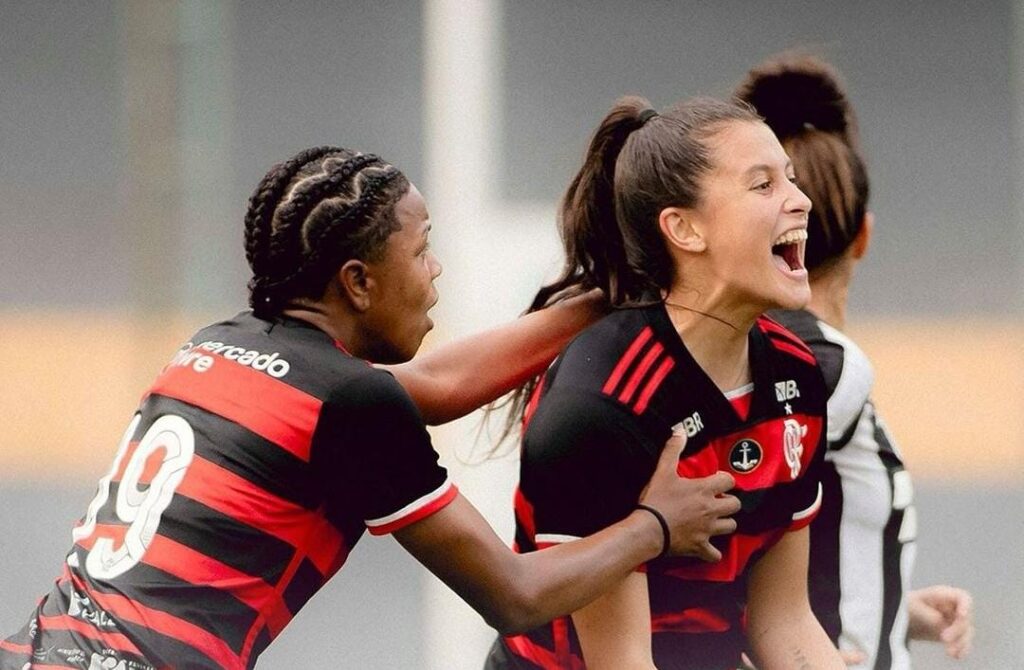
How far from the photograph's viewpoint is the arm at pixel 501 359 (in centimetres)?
285

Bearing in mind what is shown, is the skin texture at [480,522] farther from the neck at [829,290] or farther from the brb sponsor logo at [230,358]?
the neck at [829,290]

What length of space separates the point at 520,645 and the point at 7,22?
524 cm

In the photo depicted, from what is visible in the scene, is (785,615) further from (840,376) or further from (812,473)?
(840,376)

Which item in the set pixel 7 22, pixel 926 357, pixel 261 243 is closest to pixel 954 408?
pixel 926 357

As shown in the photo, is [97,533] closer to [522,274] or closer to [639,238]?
[639,238]

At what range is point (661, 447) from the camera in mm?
2561

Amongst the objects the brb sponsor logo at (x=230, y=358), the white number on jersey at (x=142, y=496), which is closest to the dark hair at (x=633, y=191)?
the brb sponsor logo at (x=230, y=358)

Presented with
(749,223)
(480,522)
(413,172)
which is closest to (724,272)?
(749,223)

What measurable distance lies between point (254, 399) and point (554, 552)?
47cm

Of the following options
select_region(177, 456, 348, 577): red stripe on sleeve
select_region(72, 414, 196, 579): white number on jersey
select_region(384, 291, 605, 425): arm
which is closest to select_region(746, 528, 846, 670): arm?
select_region(384, 291, 605, 425): arm

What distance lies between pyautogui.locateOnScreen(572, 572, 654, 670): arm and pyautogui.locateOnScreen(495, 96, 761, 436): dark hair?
45 centimetres

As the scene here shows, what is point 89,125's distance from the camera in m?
7.29

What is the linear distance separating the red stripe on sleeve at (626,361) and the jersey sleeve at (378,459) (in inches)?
11.6

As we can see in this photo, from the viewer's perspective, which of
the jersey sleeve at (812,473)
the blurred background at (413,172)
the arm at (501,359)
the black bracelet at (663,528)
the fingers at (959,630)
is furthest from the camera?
the blurred background at (413,172)
